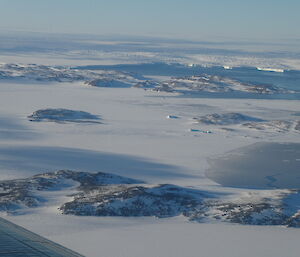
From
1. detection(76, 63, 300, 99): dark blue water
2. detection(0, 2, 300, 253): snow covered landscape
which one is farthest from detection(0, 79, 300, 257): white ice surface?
detection(76, 63, 300, 99): dark blue water

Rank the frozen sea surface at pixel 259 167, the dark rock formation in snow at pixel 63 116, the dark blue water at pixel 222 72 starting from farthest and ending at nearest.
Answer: the dark blue water at pixel 222 72, the dark rock formation in snow at pixel 63 116, the frozen sea surface at pixel 259 167

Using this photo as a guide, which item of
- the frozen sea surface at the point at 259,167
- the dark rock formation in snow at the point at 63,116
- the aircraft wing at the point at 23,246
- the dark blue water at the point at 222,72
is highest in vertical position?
the aircraft wing at the point at 23,246

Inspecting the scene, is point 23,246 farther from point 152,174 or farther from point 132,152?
point 132,152

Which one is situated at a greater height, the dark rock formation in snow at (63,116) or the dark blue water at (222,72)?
the dark rock formation in snow at (63,116)

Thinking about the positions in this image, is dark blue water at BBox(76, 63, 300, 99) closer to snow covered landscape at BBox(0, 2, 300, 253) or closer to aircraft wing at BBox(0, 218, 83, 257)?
snow covered landscape at BBox(0, 2, 300, 253)

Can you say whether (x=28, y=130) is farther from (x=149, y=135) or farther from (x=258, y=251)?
(x=258, y=251)

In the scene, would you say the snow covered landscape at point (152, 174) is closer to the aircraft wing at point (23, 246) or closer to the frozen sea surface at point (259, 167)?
the frozen sea surface at point (259, 167)

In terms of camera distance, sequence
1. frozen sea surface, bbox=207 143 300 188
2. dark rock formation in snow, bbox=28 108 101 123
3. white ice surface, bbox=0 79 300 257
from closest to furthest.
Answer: white ice surface, bbox=0 79 300 257 → frozen sea surface, bbox=207 143 300 188 → dark rock formation in snow, bbox=28 108 101 123

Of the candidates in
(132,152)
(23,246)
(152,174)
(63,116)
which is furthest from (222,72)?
(23,246)

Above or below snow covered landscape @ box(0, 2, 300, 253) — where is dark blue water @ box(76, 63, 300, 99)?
below

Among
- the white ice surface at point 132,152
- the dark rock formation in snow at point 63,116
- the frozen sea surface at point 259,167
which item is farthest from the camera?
the dark rock formation in snow at point 63,116

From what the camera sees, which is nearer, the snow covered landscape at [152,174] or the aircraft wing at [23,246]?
the aircraft wing at [23,246]

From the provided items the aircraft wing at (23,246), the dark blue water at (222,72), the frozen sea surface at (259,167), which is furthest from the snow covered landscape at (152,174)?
the dark blue water at (222,72)

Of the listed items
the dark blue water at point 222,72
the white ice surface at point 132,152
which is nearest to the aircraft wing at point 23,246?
the white ice surface at point 132,152
